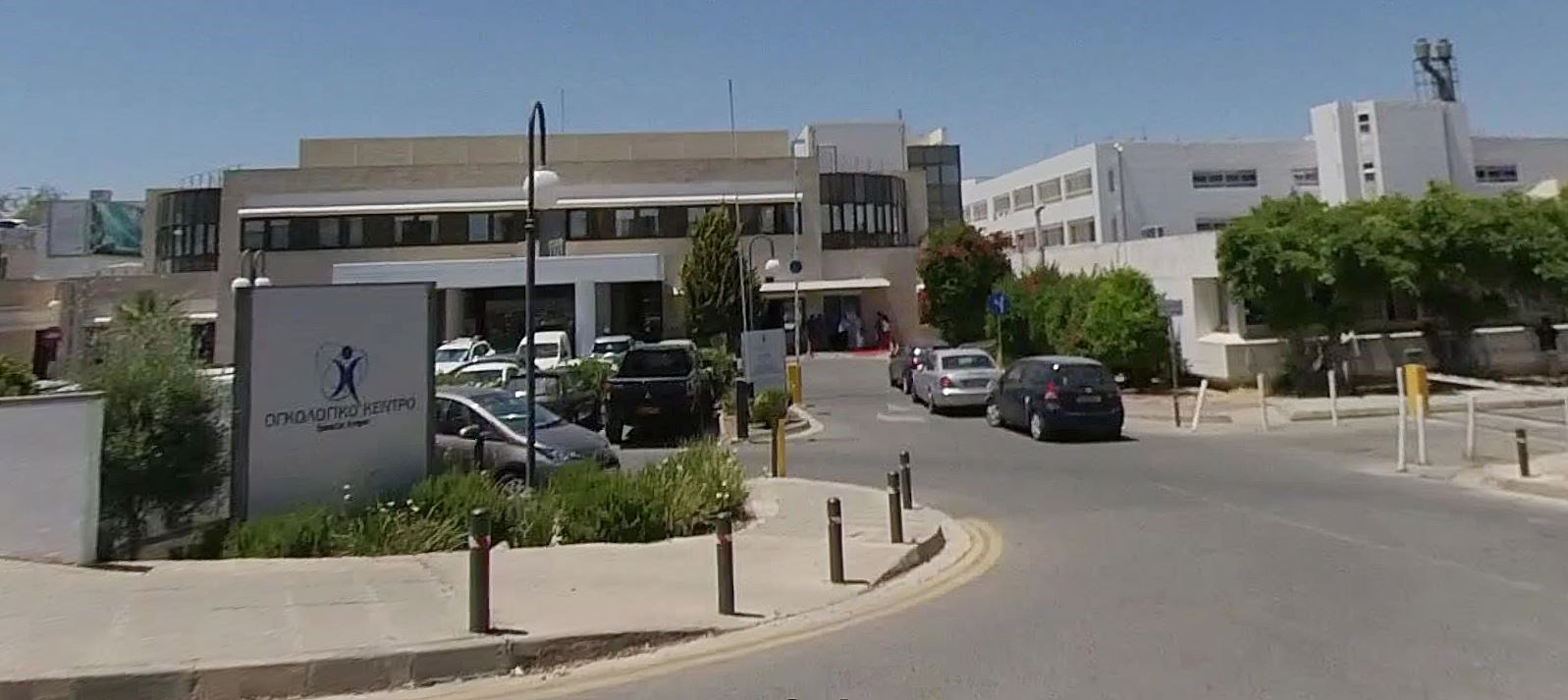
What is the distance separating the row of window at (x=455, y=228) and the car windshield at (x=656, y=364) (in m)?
32.0

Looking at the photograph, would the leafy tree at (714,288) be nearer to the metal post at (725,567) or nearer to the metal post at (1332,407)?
the metal post at (1332,407)

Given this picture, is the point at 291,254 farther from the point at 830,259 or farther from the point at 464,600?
the point at 464,600

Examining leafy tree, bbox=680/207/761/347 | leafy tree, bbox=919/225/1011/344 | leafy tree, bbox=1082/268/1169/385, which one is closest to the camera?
leafy tree, bbox=1082/268/1169/385

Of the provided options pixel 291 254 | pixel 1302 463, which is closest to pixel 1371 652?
pixel 1302 463

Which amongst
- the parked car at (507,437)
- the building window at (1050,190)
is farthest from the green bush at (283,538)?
the building window at (1050,190)

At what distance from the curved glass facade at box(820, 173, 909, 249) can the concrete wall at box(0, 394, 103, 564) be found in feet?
157

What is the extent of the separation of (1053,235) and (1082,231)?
4803 mm

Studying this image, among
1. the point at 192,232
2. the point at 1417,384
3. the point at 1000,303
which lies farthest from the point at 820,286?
the point at 1417,384

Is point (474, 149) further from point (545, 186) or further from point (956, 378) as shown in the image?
point (545, 186)

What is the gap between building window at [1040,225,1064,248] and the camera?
6994cm

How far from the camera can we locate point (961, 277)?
1800 inches

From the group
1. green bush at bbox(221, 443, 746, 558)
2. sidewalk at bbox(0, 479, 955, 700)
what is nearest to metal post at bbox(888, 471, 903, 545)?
sidewalk at bbox(0, 479, 955, 700)

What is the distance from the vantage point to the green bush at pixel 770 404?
2162 cm

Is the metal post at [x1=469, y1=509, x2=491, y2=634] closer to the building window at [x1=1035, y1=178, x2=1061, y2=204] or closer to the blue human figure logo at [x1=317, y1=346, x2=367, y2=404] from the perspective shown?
the blue human figure logo at [x1=317, y1=346, x2=367, y2=404]
